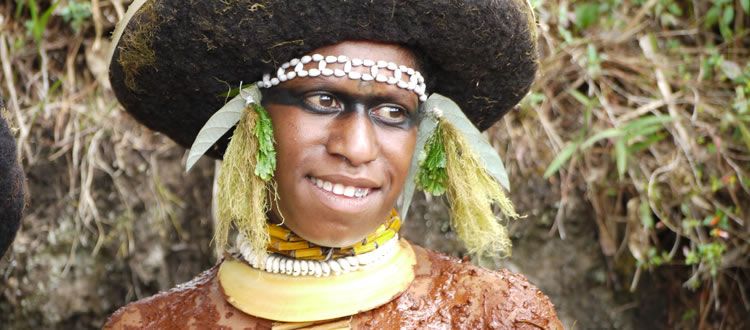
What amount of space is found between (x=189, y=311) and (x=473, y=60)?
1.04m

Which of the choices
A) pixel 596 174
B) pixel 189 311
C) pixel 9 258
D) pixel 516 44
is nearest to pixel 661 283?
pixel 596 174

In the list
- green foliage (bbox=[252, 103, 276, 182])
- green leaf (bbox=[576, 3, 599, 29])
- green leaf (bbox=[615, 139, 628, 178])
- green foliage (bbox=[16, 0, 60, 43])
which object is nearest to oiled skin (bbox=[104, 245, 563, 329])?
green foliage (bbox=[252, 103, 276, 182])

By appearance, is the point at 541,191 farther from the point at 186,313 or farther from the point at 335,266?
the point at 186,313

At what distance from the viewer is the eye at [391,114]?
1.78 meters

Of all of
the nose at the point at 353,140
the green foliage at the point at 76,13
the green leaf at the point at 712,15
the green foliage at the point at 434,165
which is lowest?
the green leaf at the point at 712,15

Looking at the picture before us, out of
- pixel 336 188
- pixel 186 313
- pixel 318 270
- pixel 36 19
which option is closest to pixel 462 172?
pixel 336 188

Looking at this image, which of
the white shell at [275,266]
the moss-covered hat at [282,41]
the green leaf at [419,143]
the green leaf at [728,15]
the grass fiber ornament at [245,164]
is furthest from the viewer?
the green leaf at [728,15]

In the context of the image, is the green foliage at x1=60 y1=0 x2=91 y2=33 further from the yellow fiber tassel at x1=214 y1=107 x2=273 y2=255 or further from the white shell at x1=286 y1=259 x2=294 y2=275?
the white shell at x1=286 y1=259 x2=294 y2=275

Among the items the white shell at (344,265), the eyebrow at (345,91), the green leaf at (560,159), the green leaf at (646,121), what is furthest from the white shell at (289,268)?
the green leaf at (646,121)

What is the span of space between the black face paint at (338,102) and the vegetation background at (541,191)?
1164mm

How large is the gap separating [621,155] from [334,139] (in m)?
1.50

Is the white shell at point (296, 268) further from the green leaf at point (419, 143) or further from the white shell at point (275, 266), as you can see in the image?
the green leaf at point (419, 143)

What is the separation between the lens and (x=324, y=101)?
174cm

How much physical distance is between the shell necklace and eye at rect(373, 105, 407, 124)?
321 millimetres
